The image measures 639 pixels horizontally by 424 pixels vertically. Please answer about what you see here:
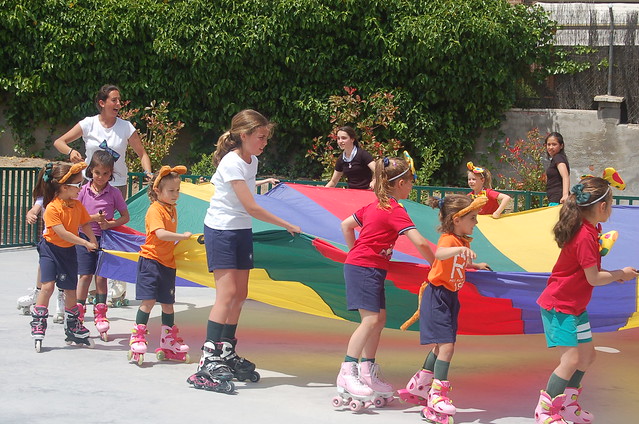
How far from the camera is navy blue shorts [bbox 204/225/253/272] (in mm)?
5117

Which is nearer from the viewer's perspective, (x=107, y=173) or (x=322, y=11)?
(x=107, y=173)

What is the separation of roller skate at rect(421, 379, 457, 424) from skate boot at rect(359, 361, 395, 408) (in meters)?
0.30

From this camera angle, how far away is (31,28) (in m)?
15.5

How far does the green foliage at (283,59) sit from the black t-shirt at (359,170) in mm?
6493

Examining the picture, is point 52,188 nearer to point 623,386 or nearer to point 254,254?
point 254,254

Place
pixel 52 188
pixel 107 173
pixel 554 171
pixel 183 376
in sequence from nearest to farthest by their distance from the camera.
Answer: pixel 183 376, pixel 52 188, pixel 107 173, pixel 554 171

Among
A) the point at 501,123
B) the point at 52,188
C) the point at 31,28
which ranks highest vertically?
the point at 31,28

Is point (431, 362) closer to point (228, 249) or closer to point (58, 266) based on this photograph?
point (228, 249)

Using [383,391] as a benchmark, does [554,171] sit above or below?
above

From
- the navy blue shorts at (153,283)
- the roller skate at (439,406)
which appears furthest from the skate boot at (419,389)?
the navy blue shorts at (153,283)

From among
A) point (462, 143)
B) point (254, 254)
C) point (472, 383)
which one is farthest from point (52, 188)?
Result: point (462, 143)

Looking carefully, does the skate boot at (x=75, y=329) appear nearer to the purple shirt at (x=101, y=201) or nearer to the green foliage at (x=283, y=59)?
the purple shirt at (x=101, y=201)

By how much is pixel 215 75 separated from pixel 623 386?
10828 millimetres

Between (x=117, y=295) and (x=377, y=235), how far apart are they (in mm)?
3397
